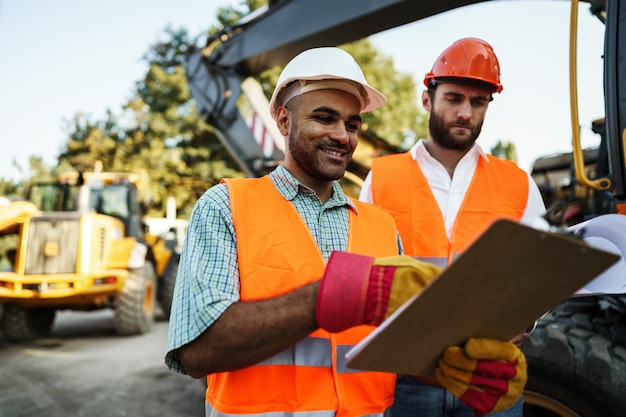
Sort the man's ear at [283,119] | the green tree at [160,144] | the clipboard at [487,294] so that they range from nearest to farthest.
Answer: the clipboard at [487,294], the man's ear at [283,119], the green tree at [160,144]

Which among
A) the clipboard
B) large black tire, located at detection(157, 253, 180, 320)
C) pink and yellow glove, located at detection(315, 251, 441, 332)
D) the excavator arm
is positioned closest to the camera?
the clipboard

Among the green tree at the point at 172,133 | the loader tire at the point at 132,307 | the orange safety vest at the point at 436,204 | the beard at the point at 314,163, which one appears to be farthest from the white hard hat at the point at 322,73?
the green tree at the point at 172,133

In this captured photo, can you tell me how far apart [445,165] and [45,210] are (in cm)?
850

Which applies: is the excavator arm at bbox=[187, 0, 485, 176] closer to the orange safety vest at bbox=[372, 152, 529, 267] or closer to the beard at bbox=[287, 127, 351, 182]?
the orange safety vest at bbox=[372, 152, 529, 267]

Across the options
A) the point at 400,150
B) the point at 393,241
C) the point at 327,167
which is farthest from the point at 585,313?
the point at 400,150

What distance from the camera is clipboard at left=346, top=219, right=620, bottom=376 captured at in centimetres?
93

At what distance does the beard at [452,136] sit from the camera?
7.62 ft

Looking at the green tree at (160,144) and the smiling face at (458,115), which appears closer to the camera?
the smiling face at (458,115)

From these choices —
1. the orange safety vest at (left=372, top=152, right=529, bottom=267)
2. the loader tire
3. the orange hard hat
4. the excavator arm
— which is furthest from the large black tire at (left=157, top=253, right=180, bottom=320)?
the orange hard hat

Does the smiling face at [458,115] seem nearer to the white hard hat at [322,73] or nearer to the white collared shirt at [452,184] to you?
the white collared shirt at [452,184]

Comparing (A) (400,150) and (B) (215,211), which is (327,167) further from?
(A) (400,150)

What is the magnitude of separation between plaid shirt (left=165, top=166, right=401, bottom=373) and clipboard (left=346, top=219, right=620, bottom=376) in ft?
1.42

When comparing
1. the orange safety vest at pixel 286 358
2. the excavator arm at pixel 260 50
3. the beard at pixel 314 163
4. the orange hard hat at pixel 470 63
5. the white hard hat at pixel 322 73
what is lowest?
the orange safety vest at pixel 286 358

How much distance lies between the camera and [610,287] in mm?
1777
